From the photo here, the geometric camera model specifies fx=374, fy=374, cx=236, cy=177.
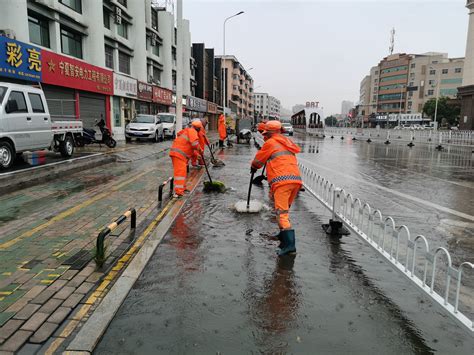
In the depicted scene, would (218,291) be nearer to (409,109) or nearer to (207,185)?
(207,185)

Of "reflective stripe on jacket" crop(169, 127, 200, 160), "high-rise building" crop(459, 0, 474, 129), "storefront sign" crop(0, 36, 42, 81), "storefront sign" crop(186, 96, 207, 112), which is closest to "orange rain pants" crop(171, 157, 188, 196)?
"reflective stripe on jacket" crop(169, 127, 200, 160)

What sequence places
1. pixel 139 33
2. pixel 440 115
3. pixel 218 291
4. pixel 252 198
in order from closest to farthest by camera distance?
1. pixel 218 291
2. pixel 252 198
3. pixel 139 33
4. pixel 440 115

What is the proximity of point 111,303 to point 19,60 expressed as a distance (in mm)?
15370

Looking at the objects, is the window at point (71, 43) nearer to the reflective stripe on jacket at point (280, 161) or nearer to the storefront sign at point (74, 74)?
the storefront sign at point (74, 74)

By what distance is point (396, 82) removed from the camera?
339 feet

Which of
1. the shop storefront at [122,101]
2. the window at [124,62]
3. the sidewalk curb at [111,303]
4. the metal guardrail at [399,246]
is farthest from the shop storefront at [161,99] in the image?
the sidewalk curb at [111,303]

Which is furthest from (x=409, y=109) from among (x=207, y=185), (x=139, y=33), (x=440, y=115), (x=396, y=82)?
(x=207, y=185)

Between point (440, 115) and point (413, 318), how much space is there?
83271mm

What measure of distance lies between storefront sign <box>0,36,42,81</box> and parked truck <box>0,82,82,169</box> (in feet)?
16.2

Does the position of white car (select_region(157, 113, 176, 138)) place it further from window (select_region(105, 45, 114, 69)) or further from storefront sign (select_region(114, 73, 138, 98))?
window (select_region(105, 45, 114, 69))

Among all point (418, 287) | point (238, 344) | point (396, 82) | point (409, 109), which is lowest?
point (238, 344)

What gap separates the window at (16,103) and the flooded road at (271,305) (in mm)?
6659

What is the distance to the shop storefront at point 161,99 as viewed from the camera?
32.8m

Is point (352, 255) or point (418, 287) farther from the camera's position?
point (352, 255)
